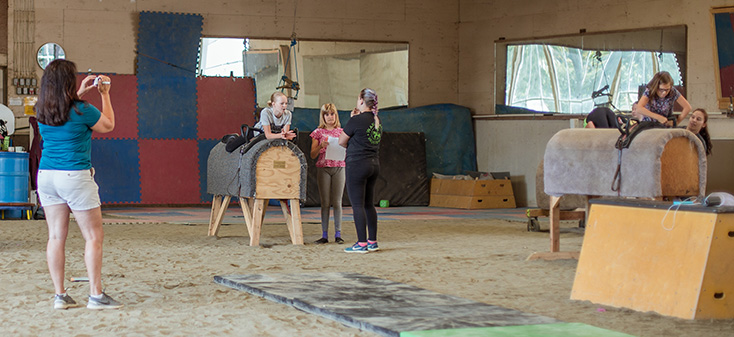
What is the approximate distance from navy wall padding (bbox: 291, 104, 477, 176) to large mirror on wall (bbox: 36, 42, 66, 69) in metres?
6.20

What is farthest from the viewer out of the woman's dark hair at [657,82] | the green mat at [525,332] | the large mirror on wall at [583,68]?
the large mirror on wall at [583,68]

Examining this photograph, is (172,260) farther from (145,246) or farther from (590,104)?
(590,104)

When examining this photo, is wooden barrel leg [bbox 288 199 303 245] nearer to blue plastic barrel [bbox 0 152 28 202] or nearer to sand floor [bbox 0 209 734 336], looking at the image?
sand floor [bbox 0 209 734 336]

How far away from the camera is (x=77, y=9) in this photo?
49.5 feet

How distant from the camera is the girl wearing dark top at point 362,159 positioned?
790cm

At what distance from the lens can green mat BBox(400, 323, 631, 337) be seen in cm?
390

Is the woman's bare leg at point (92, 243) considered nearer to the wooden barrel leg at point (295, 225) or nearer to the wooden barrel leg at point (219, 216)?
the wooden barrel leg at point (295, 225)

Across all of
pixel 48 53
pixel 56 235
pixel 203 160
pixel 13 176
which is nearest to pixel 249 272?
pixel 56 235

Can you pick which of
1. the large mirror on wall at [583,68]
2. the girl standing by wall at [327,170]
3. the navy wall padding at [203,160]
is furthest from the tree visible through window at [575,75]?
the girl standing by wall at [327,170]

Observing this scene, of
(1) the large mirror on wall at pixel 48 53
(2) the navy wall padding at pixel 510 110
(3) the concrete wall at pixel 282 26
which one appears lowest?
(2) the navy wall padding at pixel 510 110

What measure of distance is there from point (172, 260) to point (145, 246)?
1.28 m

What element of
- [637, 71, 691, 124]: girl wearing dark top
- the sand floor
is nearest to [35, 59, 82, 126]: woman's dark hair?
the sand floor

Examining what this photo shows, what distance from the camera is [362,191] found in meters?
7.98

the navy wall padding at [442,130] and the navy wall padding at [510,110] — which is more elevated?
the navy wall padding at [510,110]
